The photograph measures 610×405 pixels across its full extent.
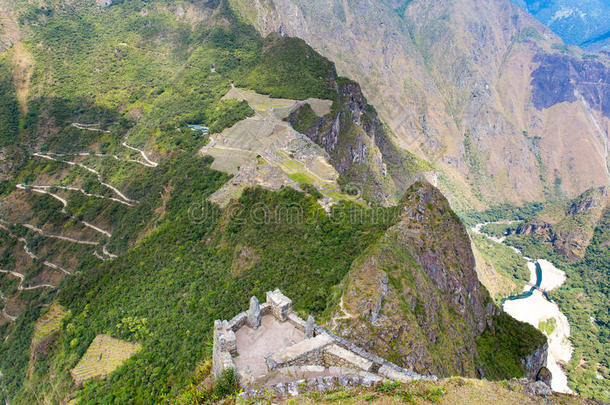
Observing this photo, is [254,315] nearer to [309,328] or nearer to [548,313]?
[309,328]

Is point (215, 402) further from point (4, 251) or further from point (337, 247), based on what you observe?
point (4, 251)

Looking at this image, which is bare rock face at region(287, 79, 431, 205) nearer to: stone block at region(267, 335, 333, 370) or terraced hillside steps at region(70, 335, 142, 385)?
terraced hillside steps at region(70, 335, 142, 385)

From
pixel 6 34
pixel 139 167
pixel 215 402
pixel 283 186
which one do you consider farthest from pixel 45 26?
pixel 215 402

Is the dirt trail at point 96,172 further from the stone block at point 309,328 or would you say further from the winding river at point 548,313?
the winding river at point 548,313

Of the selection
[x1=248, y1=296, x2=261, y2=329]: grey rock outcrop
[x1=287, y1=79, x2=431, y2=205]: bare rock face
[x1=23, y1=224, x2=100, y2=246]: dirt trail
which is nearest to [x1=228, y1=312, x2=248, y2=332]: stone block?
[x1=248, y1=296, x2=261, y2=329]: grey rock outcrop

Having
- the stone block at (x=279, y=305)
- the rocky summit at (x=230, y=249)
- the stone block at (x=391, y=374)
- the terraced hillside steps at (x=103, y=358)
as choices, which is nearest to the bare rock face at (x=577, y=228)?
the rocky summit at (x=230, y=249)
